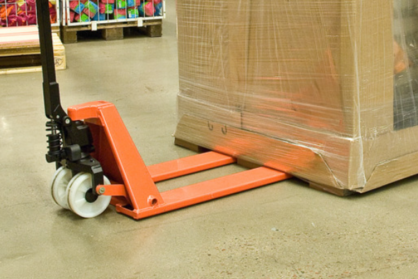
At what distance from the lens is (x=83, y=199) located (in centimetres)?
291

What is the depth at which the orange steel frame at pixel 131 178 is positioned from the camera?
2.91m

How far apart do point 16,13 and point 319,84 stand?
5.66m

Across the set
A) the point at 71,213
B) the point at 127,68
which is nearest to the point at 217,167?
the point at 71,213

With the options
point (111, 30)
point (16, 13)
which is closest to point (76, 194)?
point (16, 13)

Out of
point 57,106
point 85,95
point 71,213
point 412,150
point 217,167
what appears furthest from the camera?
point 85,95

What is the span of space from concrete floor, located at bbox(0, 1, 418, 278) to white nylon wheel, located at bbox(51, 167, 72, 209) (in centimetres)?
8

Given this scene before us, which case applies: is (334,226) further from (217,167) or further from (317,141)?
(217,167)

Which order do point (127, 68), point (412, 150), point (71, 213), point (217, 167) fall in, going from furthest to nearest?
1. point (127, 68)
2. point (217, 167)
3. point (412, 150)
4. point (71, 213)

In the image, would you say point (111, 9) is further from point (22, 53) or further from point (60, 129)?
point (60, 129)

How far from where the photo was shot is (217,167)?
12.0 feet

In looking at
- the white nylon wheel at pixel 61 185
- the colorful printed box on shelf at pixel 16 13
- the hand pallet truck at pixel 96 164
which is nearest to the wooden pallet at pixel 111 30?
the colorful printed box on shelf at pixel 16 13

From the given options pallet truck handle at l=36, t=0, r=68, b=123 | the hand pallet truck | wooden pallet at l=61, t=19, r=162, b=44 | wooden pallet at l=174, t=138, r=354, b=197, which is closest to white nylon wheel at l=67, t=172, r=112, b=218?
the hand pallet truck

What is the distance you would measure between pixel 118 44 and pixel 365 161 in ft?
18.1

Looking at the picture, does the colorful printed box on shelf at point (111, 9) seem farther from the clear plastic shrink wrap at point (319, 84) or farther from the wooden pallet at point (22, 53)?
the clear plastic shrink wrap at point (319, 84)
